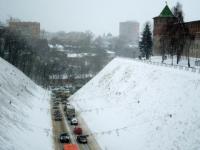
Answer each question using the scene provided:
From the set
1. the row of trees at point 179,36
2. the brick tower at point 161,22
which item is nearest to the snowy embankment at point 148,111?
the row of trees at point 179,36

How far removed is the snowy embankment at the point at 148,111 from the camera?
89.8 feet

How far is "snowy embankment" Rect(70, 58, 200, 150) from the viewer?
27.4m

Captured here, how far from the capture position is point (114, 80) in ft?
174

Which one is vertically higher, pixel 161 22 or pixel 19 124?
pixel 161 22

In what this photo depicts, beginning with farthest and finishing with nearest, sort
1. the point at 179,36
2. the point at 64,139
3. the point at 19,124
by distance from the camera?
the point at 179,36 → the point at 64,139 → the point at 19,124

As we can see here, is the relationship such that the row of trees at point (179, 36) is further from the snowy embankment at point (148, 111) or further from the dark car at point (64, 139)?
the dark car at point (64, 139)

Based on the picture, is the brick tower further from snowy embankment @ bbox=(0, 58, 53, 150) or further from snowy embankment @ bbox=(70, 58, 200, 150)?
snowy embankment @ bbox=(0, 58, 53, 150)

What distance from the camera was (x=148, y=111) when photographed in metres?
34.2

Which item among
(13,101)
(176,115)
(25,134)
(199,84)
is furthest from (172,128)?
(13,101)

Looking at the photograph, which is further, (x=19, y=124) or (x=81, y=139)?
(x=81, y=139)

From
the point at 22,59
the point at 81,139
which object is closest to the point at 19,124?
the point at 81,139

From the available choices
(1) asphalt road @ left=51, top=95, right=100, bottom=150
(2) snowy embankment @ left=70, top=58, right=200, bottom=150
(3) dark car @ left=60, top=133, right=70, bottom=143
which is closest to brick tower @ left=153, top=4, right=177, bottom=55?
(2) snowy embankment @ left=70, top=58, right=200, bottom=150

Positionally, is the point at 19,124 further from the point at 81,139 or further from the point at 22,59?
the point at 22,59

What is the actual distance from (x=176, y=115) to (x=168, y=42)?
111 ft
